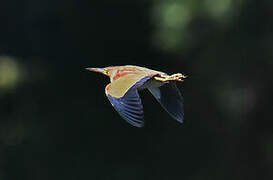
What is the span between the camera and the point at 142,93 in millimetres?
6020

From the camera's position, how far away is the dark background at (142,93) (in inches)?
227

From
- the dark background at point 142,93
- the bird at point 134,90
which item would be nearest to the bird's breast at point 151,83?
the bird at point 134,90

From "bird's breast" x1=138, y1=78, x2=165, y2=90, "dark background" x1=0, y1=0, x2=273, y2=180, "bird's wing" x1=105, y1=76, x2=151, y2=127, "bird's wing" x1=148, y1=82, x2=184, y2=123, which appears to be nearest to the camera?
"bird's wing" x1=105, y1=76, x2=151, y2=127

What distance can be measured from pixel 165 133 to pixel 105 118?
1.55ft

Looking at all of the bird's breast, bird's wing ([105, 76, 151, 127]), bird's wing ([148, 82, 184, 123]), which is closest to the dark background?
bird's wing ([148, 82, 184, 123])

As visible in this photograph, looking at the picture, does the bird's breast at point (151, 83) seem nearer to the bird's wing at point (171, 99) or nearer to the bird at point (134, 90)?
the bird at point (134, 90)

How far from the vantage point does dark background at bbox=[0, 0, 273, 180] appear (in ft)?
18.9

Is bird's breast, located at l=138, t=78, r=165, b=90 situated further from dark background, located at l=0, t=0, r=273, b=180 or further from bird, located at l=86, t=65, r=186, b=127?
dark background, located at l=0, t=0, r=273, b=180

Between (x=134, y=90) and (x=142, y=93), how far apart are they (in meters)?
3.83

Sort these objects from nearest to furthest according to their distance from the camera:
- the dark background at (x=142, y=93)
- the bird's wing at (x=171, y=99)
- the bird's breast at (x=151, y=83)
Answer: the bird's breast at (x=151, y=83) < the bird's wing at (x=171, y=99) < the dark background at (x=142, y=93)

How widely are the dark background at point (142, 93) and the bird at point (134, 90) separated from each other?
114 inches

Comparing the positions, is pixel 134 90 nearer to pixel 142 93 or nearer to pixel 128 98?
pixel 128 98
